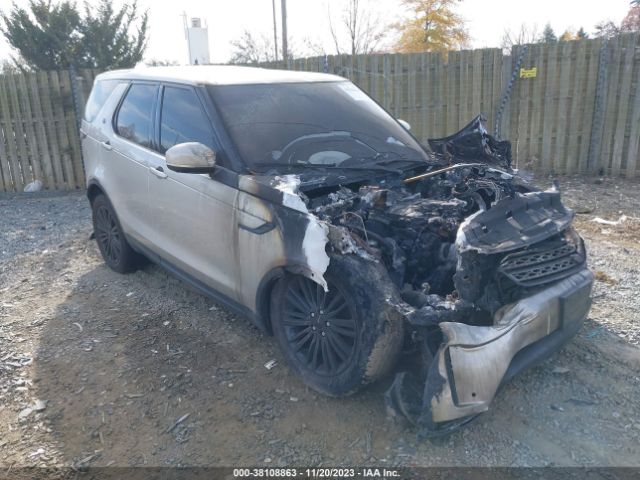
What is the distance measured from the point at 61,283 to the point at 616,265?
208 inches

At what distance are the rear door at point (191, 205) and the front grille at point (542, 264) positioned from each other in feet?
5.63

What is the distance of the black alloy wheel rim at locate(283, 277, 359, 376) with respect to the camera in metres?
3.19

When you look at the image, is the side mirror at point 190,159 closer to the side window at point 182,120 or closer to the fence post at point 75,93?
the side window at point 182,120

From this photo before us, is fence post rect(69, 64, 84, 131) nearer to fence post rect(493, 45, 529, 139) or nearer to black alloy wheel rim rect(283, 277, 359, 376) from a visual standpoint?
fence post rect(493, 45, 529, 139)

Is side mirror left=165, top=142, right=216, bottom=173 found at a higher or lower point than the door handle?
higher

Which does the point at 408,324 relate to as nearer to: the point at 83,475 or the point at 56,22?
the point at 83,475

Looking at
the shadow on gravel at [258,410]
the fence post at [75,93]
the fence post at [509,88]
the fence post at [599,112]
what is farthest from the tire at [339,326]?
the fence post at [75,93]

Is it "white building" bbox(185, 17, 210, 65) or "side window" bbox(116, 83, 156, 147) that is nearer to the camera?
"side window" bbox(116, 83, 156, 147)

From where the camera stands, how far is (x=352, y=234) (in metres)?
3.12

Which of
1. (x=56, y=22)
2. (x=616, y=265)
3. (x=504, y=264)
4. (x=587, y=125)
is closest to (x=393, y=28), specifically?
(x=56, y=22)

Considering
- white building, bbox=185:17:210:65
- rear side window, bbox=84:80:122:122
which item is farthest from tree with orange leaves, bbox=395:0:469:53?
rear side window, bbox=84:80:122:122

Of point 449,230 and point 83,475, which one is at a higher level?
point 449,230

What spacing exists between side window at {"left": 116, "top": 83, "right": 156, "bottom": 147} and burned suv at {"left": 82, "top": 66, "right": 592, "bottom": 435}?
27mm

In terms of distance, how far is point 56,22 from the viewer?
17.3m
